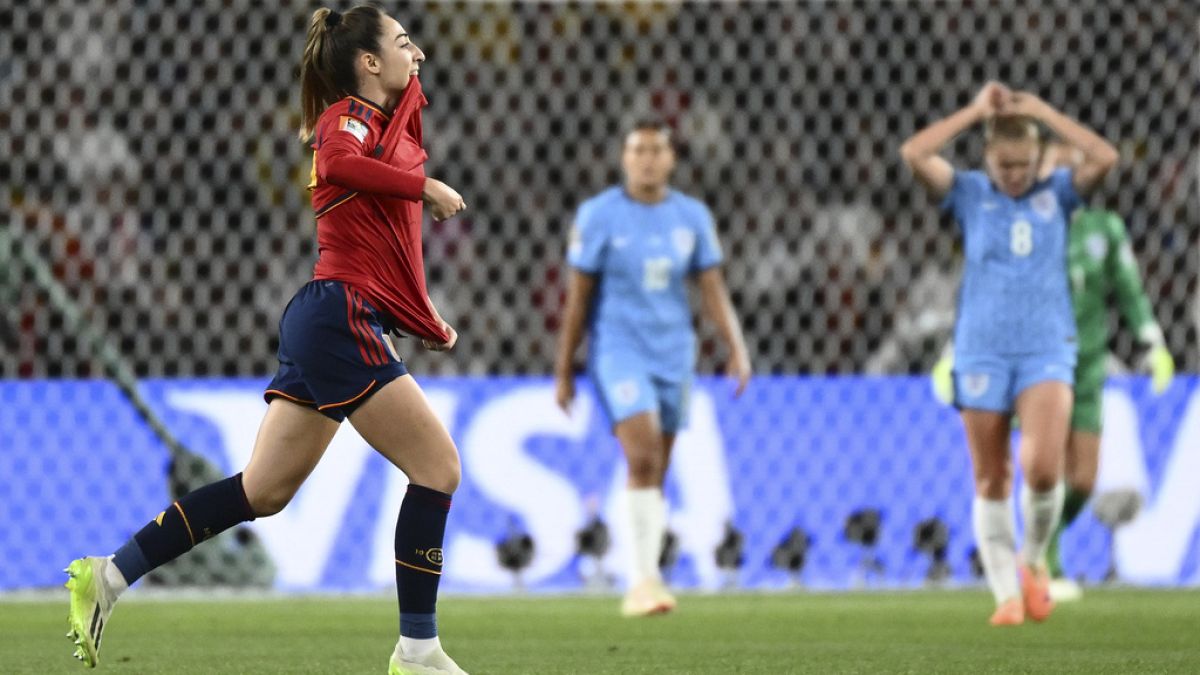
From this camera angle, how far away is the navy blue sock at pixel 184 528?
4.23 m

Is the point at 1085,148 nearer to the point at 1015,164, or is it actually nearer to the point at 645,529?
the point at 1015,164

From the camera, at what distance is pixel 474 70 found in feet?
35.3

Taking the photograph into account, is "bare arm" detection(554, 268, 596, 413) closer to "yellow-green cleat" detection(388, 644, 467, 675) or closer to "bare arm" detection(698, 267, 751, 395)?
"bare arm" detection(698, 267, 751, 395)

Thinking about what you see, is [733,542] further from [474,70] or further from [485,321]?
[474,70]

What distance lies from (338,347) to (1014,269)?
3152 mm

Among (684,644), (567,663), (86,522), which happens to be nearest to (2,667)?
(567,663)

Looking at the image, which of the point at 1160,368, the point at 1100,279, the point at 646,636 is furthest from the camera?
the point at 1100,279

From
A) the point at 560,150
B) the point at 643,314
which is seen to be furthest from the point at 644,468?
the point at 560,150

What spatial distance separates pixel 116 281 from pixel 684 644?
522cm

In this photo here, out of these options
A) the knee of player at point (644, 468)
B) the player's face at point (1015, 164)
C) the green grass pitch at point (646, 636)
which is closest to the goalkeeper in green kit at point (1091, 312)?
the green grass pitch at point (646, 636)

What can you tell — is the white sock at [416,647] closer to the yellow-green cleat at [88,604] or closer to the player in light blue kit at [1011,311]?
the yellow-green cleat at [88,604]

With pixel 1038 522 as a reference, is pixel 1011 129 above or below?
above

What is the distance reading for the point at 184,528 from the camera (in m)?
4.24

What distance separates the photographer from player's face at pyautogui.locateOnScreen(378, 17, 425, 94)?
4.14 meters
